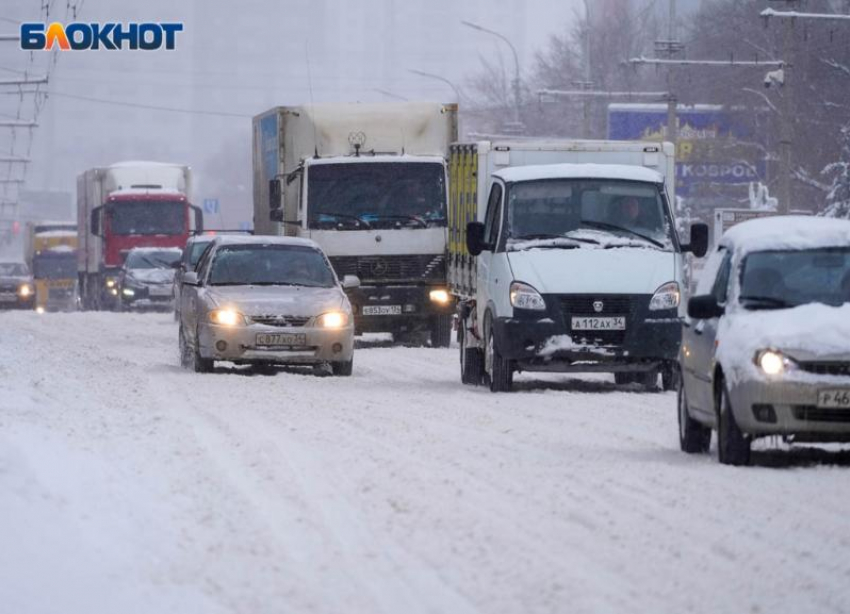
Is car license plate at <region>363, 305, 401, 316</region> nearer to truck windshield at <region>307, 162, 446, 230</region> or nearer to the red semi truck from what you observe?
truck windshield at <region>307, 162, 446, 230</region>

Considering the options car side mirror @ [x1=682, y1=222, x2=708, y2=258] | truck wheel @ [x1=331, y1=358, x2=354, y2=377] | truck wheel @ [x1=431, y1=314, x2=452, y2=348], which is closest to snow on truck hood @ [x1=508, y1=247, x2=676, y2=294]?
car side mirror @ [x1=682, y1=222, x2=708, y2=258]

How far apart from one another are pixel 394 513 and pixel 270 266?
1400 cm

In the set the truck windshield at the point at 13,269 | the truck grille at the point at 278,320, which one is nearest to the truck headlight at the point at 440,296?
the truck grille at the point at 278,320

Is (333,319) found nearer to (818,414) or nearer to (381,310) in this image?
(381,310)

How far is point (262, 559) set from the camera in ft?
29.1

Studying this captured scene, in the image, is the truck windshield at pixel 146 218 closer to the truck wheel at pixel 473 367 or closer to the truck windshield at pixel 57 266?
the truck windshield at pixel 57 266

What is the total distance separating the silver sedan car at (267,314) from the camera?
72.9 feet

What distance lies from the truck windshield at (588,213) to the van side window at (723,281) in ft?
20.4

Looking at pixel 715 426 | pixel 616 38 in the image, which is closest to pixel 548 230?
pixel 715 426

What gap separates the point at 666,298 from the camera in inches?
802

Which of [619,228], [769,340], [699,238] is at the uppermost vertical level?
[619,228]

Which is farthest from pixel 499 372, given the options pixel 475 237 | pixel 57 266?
pixel 57 266

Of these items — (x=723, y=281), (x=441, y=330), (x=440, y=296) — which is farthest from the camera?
(x=441, y=330)

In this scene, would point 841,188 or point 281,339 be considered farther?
point 841,188
